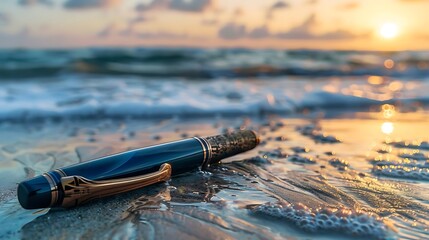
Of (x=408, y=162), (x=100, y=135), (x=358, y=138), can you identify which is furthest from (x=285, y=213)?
(x=100, y=135)

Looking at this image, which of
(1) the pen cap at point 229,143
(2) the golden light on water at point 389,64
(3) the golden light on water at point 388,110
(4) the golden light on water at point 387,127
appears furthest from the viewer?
(2) the golden light on water at point 389,64

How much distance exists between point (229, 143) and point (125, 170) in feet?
2.13

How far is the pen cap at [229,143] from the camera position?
241cm

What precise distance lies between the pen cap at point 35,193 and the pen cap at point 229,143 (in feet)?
2.89

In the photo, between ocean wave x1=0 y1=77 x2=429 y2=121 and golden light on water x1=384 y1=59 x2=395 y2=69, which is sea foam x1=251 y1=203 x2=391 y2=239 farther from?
golden light on water x1=384 y1=59 x2=395 y2=69

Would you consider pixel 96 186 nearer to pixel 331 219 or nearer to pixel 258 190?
pixel 258 190

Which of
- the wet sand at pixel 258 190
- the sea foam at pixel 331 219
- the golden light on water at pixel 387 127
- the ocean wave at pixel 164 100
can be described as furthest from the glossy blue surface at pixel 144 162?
the ocean wave at pixel 164 100

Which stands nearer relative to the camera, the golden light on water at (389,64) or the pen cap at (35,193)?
the pen cap at (35,193)

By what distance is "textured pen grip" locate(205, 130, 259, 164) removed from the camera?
2.41 m

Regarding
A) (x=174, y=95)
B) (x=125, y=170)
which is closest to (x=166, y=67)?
(x=174, y=95)

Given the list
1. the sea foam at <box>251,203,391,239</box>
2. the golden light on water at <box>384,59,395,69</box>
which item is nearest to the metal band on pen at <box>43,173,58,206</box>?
the sea foam at <box>251,203,391,239</box>

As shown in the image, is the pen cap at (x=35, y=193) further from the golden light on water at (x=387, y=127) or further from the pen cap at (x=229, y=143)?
the golden light on water at (x=387, y=127)

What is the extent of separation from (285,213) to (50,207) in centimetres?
90

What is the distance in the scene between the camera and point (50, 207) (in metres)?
1.81
